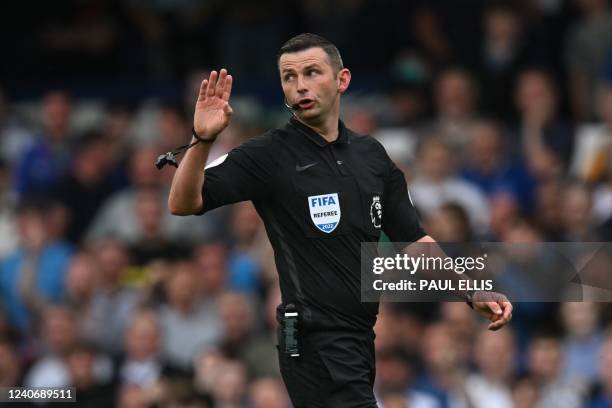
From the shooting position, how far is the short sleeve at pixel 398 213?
258 inches

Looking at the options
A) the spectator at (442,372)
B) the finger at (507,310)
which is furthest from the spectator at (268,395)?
the finger at (507,310)

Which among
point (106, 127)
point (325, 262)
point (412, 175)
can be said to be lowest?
point (325, 262)

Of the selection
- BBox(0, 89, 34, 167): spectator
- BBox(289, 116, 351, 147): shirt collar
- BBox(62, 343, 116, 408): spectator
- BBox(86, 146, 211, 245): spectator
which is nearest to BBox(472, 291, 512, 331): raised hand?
BBox(289, 116, 351, 147): shirt collar

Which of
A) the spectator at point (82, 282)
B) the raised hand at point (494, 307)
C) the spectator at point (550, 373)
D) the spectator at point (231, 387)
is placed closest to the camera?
the raised hand at point (494, 307)

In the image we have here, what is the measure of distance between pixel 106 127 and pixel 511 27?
3.78 metres

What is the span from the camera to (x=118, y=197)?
1229 cm

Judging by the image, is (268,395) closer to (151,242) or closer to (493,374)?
(493,374)

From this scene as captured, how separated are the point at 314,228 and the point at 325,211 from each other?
0.08 meters

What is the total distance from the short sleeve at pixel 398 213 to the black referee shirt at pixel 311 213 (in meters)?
0.19

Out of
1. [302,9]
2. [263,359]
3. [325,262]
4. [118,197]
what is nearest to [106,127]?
[118,197]

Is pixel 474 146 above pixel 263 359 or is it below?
above

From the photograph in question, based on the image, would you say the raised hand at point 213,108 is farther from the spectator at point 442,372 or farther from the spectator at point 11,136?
the spectator at point 11,136

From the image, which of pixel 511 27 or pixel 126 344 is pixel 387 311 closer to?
pixel 126 344

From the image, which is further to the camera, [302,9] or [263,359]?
[302,9]
